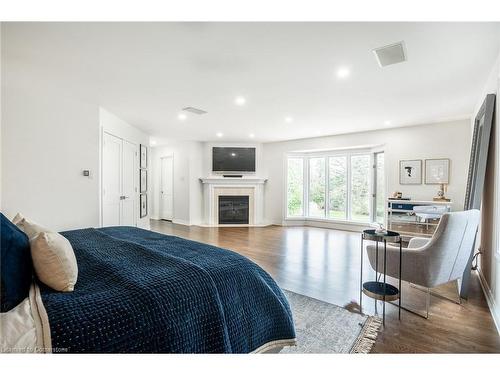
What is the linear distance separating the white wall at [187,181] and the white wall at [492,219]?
6009 millimetres

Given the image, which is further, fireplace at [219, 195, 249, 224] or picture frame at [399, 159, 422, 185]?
fireplace at [219, 195, 249, 224]

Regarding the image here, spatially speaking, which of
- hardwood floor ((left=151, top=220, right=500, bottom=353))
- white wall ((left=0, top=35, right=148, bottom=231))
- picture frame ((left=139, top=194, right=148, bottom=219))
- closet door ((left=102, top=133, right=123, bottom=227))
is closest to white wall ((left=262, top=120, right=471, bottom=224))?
hardwood floor ((left=151, top=220, right=500, bottom=353))

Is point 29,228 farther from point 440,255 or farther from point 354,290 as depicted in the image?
point 440,255

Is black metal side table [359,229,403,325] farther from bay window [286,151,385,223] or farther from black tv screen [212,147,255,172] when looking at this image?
black tv screen [212,147,255,172]

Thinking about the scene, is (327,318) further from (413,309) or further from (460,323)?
(460,323)

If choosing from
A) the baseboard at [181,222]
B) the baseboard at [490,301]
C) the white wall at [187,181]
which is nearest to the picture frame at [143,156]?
the white wall at [187,181]

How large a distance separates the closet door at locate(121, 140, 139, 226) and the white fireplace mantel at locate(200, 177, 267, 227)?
217cm

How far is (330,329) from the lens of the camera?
2.06 m

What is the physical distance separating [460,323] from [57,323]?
276cm

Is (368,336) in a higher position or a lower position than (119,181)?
lower

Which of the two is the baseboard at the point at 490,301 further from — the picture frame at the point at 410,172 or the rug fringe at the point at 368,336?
the picture frame at the point at 410,172

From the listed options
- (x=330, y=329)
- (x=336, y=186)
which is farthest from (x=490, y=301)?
(x=336, y=186)

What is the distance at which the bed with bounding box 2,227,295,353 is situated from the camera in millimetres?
1014

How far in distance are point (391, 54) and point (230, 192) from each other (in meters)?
5.53
